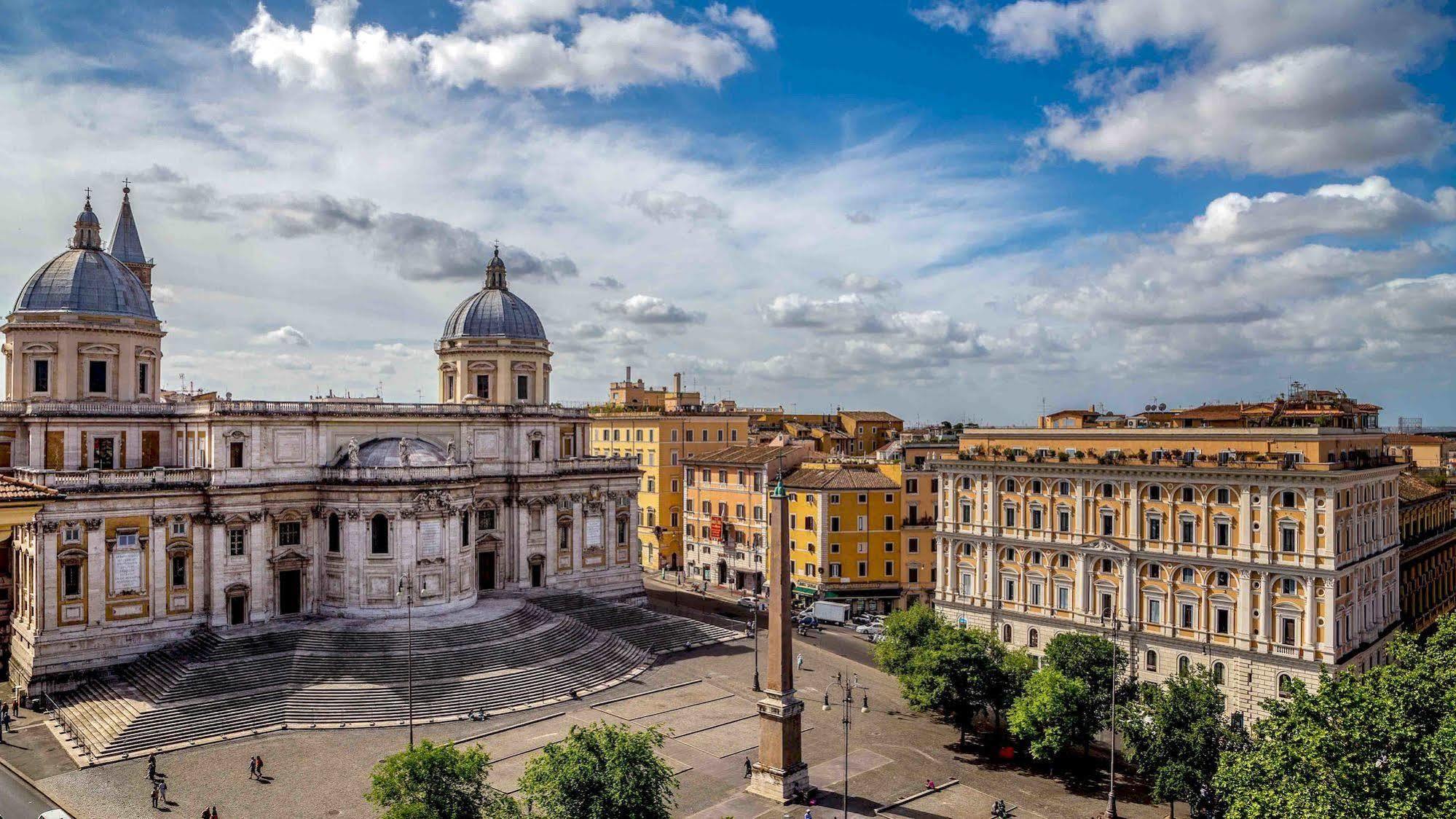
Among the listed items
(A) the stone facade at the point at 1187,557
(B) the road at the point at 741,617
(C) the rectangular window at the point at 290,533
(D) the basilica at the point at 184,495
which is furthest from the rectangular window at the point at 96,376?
(A) the stone facade at the point at 1187,557

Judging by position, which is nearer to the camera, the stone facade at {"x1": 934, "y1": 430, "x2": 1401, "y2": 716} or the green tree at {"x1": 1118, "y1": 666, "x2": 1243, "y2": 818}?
the green tree at {"x1": 1118, "y1": 666, "x2": 1243, "y2": 818}

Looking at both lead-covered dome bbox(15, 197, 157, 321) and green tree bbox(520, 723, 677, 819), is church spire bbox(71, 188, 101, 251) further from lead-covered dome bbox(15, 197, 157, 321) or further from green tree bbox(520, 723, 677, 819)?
green tree bbox(520, 723, 677, 819)

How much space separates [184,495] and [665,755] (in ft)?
97.1

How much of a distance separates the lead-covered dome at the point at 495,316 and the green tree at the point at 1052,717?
41.2 m

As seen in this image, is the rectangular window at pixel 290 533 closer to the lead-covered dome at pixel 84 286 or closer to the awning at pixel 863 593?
the lead-covered dome at pixel 84 286

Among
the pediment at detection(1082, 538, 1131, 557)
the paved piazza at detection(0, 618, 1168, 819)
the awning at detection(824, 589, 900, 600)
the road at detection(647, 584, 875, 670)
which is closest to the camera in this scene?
the paved piazza at detection(0, 618, 1168, 819)

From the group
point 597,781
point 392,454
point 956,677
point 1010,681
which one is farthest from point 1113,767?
point 392,454

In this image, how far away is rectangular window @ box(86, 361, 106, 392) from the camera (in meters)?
53.9

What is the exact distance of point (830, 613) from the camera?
212 feet

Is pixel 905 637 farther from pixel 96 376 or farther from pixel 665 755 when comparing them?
pixel 96 376

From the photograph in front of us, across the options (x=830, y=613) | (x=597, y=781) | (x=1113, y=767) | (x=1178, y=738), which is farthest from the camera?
(x=830, y=613)

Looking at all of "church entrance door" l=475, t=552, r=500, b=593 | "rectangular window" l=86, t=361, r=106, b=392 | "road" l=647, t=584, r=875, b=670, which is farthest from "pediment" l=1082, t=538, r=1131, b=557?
"rectangular window" l=86, t=361, r=106, b=392

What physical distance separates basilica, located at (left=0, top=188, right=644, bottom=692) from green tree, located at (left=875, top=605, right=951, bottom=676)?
24.8 meters

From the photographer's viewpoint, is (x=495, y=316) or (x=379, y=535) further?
(x=495, y=316)
